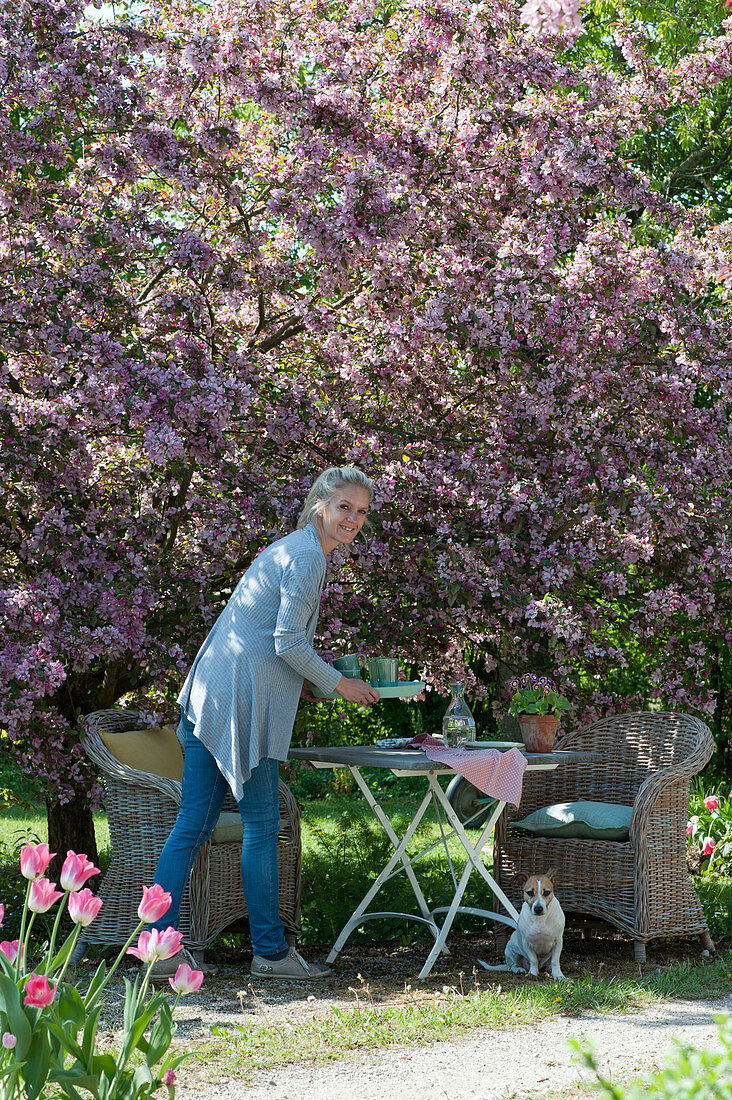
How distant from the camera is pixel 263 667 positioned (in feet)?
13.5

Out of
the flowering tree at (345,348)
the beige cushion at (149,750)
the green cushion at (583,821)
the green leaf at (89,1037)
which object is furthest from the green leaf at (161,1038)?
the green cushion at (583,821)

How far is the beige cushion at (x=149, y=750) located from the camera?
4.84 metres

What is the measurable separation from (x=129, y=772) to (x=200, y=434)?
4.83 feet

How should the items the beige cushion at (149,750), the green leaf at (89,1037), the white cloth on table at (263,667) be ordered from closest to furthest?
the green leaf at (89,1037), the white cloth on table at (263,667), the beige cushion at (149,750)

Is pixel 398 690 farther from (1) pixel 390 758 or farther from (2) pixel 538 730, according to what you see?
(2) pixel 538 730

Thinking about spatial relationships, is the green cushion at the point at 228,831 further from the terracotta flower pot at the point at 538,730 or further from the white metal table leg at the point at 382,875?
the terracotta flower pot at the point at 538,730

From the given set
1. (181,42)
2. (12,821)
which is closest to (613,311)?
(181,42)

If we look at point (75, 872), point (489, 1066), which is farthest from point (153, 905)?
point (489, 1066)

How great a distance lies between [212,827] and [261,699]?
57cm

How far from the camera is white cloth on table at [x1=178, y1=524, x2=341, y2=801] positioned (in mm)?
4059

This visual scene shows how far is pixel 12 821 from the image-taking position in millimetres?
9305

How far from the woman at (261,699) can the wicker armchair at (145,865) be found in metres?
0.19

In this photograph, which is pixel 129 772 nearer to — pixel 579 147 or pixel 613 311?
pixel 613 311

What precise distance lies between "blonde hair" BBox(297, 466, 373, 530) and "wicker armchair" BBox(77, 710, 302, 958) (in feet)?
3.96
